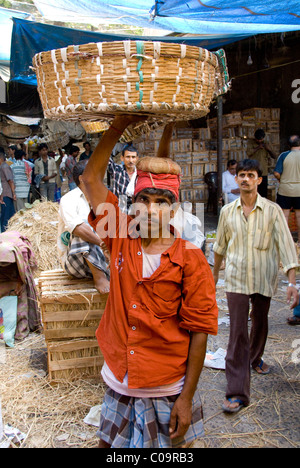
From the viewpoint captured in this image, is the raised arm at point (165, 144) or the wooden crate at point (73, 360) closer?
the raised arm at point (165, 144)

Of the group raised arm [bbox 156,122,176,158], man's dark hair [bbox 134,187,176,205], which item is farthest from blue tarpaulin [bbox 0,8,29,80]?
man's dark hair [bbox 134,187,176,205]

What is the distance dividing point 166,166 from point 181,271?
0.45 m

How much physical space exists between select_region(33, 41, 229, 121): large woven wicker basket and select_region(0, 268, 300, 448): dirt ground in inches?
80.8

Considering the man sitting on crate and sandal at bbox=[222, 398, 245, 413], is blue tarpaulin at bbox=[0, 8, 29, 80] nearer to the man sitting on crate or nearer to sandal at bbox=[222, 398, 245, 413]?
the man sitting on crate

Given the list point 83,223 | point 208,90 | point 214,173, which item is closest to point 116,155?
point 214,173

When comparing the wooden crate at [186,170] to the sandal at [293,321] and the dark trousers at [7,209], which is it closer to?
the dark trousers at [7,209]

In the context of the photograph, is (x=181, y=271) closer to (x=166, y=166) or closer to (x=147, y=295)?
(x=147, y=295)

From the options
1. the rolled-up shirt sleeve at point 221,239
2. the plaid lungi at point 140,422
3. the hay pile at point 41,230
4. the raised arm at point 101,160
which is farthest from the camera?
the hay pile at point 41,230

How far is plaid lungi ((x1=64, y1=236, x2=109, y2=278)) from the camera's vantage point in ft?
10.8

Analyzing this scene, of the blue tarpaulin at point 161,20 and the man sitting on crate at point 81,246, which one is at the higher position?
the blue tarpaulin at point 161,20

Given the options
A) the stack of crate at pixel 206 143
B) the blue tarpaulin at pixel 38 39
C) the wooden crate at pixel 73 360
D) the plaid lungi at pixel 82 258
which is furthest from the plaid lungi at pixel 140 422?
the stack of crate at pixel 206 143

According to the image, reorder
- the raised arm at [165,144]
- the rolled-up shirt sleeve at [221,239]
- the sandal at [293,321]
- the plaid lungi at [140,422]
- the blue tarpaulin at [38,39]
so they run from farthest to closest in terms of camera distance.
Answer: the blue tarpaulin at [38,39] → the sandal at [293,321] → the rolled-up shirt sleeve at [221,239] → the raised arm at [165,144] → the plaid lungi at [140,422]

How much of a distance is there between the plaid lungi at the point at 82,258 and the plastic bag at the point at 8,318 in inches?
45.1

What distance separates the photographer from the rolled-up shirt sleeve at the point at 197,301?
5.45 ft
